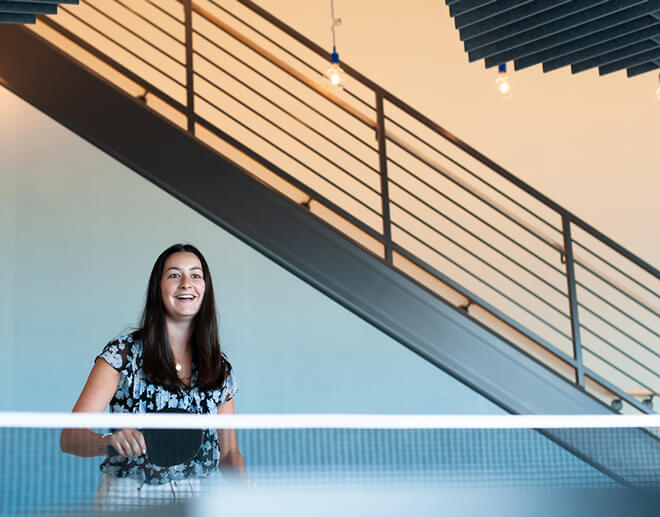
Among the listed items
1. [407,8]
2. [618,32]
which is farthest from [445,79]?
[618,32]

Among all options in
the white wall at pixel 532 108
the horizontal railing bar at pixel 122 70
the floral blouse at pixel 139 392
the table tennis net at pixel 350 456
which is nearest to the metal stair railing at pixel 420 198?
the white wall at pixel 532 108

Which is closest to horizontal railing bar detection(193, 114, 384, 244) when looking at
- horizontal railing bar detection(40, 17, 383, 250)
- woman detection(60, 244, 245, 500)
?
horizontal railing bar detection(40, 17, 383, 250)

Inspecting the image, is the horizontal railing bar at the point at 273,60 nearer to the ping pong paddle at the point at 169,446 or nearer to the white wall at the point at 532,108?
the white wall at the point at 532,108

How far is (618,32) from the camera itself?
2.94m

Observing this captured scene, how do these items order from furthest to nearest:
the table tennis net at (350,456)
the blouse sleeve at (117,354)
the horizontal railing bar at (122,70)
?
the horizontal railing bar at (122,70)
the blouse sleeve at (117,354)
the table tennis net at (350,456)

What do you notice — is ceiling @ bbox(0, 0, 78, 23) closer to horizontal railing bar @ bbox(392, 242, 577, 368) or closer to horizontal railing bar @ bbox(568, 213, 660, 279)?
horizontal railing bar @ bbox(392, 242, 577, 368)

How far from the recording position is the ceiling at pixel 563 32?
282 centimetres

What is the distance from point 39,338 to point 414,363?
2436 millimetres

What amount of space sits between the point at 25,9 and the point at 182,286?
57.2 inches

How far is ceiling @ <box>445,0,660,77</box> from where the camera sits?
9.24ft

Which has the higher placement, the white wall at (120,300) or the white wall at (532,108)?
the white wall at (532,108)

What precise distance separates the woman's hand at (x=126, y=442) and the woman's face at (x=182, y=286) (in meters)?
0.66

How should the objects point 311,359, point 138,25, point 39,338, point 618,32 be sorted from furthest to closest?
point 138,25, point 311,359, point 39,338, point 618,32

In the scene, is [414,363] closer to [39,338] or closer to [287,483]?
[39,338]
